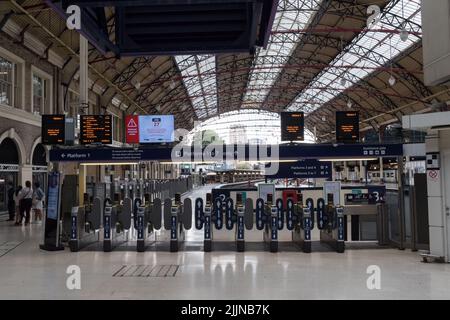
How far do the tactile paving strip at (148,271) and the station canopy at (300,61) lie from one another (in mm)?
6103

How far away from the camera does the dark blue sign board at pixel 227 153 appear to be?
10.6 meters

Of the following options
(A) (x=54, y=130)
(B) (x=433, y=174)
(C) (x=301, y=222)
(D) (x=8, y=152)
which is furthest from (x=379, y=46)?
(A) (x=54, y=130)

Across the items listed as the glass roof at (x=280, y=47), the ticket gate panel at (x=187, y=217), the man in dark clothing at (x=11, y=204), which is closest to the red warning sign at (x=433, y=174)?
the ticket gate panel at (x=187, y=217)

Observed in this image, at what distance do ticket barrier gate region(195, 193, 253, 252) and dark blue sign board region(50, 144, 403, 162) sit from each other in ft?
3.50

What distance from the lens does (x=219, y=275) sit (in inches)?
291

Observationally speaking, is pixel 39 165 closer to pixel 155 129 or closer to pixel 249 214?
pixel 155 129

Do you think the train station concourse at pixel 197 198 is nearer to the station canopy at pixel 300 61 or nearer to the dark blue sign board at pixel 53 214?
the dark blue sign board at pixel 53 214

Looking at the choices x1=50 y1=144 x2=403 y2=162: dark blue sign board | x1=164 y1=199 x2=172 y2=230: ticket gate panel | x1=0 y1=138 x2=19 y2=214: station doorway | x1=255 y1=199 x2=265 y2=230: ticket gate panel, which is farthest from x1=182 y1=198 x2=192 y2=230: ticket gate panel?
x1=0 y1=138 x2=19 y2=214: station doorway

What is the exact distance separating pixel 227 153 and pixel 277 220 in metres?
2.13

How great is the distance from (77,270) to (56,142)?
375cm
